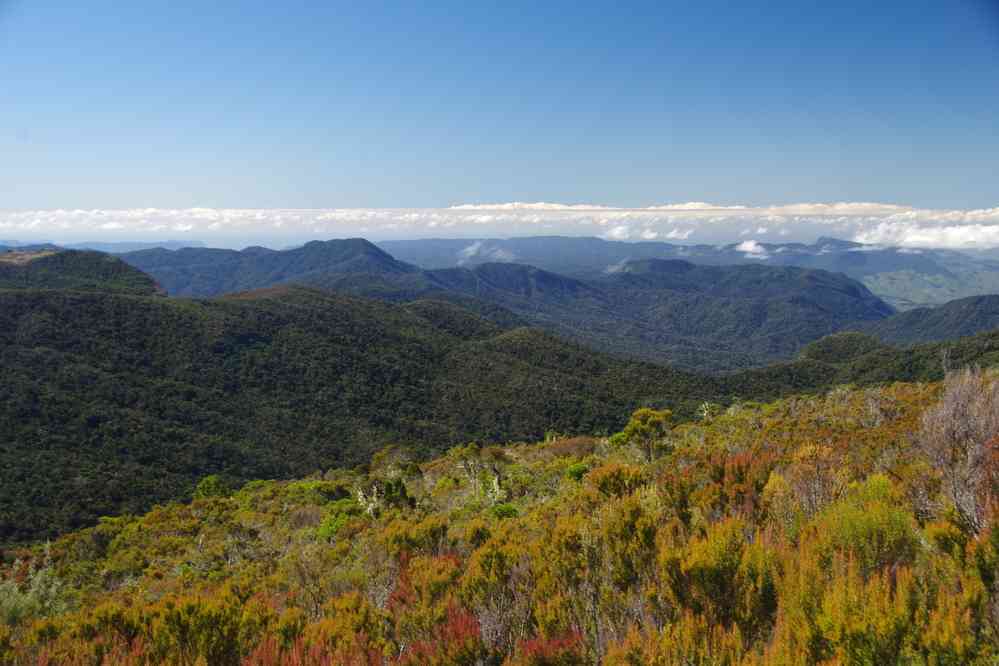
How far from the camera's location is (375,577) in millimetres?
8445

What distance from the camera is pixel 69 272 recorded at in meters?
133

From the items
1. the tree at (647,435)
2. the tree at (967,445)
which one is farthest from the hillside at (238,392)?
the tree at (967,445)

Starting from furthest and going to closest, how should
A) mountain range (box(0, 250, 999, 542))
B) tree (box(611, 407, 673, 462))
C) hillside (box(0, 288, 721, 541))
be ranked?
mountain range (box(0, 250, 999, 542)) → hillside (box(0, 288, 721, 541)) → tree (box(611, 407, 673, 462))

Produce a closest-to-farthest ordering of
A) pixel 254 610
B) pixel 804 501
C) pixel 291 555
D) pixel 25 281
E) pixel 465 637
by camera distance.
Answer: pixel 465 637 < pixel 254 610 < pixel 804 501 < pixel 291 555 < pixel 25 281

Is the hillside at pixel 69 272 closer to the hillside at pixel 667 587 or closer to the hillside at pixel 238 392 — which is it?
the hillside at pixel 238 392

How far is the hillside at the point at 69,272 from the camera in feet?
393

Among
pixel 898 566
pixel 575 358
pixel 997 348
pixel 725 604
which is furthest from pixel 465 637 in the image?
pixel 575 358

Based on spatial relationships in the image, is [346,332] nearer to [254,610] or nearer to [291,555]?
[291,555]

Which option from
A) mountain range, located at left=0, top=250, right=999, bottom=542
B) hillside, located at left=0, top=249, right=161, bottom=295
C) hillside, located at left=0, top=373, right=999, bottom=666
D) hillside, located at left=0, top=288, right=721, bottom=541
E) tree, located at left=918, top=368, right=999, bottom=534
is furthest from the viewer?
hillside, located at left=0, top=249, right=161, bottom=295

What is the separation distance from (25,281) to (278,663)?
524ft

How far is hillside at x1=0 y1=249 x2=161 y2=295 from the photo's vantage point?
119812mm

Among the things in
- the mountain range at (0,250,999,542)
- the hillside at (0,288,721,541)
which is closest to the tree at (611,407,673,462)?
the hillside at (0,288,721,541)

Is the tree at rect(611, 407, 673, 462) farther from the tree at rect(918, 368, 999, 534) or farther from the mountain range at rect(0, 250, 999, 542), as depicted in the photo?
the mountain range at rect(0, 250, 999, 542)

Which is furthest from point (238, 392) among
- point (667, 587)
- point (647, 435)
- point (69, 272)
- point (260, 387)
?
point (69, 272)
